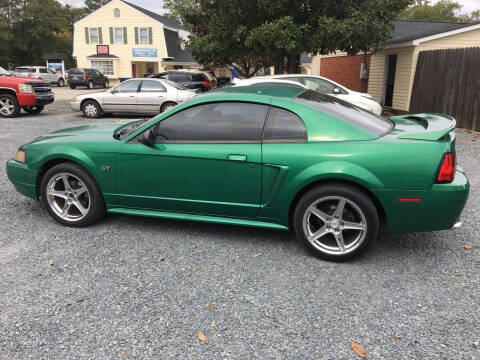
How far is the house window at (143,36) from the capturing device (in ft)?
127

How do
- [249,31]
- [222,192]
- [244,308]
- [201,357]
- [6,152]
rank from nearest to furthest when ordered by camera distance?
1. [201,357]
2. [244,308]
3. [222,192]
4. [6,152]
5. [249,31]

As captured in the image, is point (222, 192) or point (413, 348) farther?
point (222, 192)

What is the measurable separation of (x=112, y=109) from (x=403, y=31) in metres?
13.4

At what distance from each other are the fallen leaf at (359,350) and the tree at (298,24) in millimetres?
11504

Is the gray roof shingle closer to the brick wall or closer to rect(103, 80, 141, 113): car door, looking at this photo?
the brick wall

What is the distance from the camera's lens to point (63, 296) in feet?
9.64

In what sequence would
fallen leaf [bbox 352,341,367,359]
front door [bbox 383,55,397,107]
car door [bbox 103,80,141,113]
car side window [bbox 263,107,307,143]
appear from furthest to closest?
front door [bbox 383,55,397,107]
car door [bbox 103,80,141,113]
car side window [bbox 263,107,307,143]
fallen leaf [bbox 352,341,367,359]

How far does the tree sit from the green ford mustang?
9296mm

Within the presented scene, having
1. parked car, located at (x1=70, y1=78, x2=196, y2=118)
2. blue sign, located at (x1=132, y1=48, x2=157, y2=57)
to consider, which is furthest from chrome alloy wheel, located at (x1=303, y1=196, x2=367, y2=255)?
blue sign, located at (x1=132, y1=48, x2=157, y2=57)

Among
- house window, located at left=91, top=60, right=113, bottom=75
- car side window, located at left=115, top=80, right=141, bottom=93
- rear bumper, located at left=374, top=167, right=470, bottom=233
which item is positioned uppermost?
house window, located at left=91, top=60, right=113, bottom=75

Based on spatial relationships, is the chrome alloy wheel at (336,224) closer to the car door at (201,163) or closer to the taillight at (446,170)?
the car door at (201,163)

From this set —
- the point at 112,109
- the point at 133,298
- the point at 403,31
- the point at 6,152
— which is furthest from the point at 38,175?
the point at 403,31

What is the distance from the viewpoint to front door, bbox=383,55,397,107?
1650cm

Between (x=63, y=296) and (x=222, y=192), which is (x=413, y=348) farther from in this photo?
(x=63, y=296)
